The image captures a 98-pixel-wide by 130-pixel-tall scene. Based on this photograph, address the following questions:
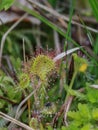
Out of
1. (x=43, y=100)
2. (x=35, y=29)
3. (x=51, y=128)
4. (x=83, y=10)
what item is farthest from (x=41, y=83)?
(x=83, y=10)

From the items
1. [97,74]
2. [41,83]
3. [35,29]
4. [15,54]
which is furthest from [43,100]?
[35,29]

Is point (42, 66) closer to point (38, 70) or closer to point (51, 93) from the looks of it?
point (38, 70)

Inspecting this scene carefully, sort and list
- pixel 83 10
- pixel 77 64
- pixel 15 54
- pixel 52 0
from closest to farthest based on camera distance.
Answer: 1. pixel 77 64
2. pixel 15 54
3. pixel 52 0
4. pixel 83 10

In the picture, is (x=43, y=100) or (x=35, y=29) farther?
(x=35, y=29)

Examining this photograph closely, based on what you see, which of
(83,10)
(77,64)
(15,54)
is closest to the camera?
(77,64)

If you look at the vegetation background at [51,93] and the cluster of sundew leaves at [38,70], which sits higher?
the cluster of sundew leaves at [38,70]

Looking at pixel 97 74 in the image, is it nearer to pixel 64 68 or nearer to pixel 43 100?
pixel 64 68

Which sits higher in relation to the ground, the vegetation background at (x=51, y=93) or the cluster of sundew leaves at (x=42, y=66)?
the cluster of sundew leaves at (x=42, y=66)

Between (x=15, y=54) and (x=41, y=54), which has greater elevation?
(x=41, y=54)

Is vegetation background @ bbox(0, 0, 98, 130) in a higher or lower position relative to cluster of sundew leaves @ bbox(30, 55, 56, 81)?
lower

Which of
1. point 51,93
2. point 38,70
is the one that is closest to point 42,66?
point 38,70

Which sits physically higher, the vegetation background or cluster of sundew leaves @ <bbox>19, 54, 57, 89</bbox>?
cluster of sundew leaves @ <bbox>19, 54, 57, 89</bbox>
